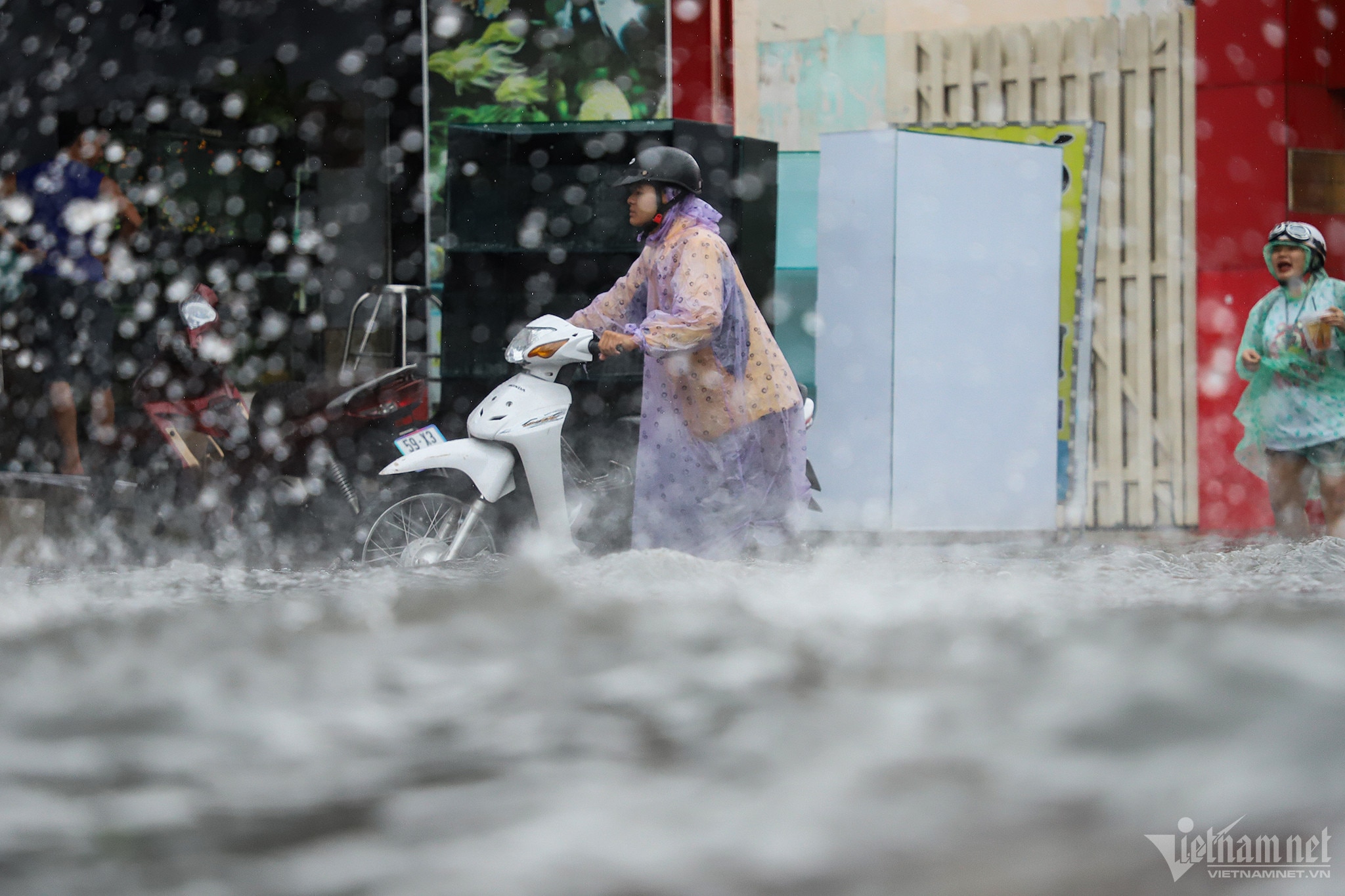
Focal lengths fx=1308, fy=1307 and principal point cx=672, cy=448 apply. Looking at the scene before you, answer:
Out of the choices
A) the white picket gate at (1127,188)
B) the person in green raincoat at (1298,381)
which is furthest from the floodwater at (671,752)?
the white picket gate at (1127,188)

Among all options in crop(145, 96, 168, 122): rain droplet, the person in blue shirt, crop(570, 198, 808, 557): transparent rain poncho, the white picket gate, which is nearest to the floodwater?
crop(570, 198, 808, 557): transparent rain poncho

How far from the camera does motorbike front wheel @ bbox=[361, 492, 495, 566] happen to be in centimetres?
402

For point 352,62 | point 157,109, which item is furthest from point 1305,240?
point 157,109

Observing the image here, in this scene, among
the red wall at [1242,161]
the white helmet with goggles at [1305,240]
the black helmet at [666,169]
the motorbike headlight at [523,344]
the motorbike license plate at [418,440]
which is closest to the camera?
the black helmet at [666,169]

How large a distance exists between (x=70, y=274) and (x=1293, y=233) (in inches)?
193

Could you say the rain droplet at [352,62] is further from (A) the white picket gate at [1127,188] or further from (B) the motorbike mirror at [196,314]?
(A) the white picket gate at [1127,188]

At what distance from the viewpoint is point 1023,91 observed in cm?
704

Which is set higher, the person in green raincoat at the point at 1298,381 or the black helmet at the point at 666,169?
the black helmet at the point at 666,169

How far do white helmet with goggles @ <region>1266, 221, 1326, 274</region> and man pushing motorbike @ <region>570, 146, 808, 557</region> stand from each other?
6.58 feet

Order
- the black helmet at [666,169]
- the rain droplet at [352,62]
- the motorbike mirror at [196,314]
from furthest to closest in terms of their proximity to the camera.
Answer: the rain droplet at [352,62] → the motorbike mirror at [196,314] → the black helmet at [666,169]

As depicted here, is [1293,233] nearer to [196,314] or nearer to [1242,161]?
Result: [1242,161]

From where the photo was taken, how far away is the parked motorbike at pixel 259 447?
4512 millimetres

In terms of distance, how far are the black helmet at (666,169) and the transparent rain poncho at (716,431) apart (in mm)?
92

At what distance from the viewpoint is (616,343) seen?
357 centimetres
